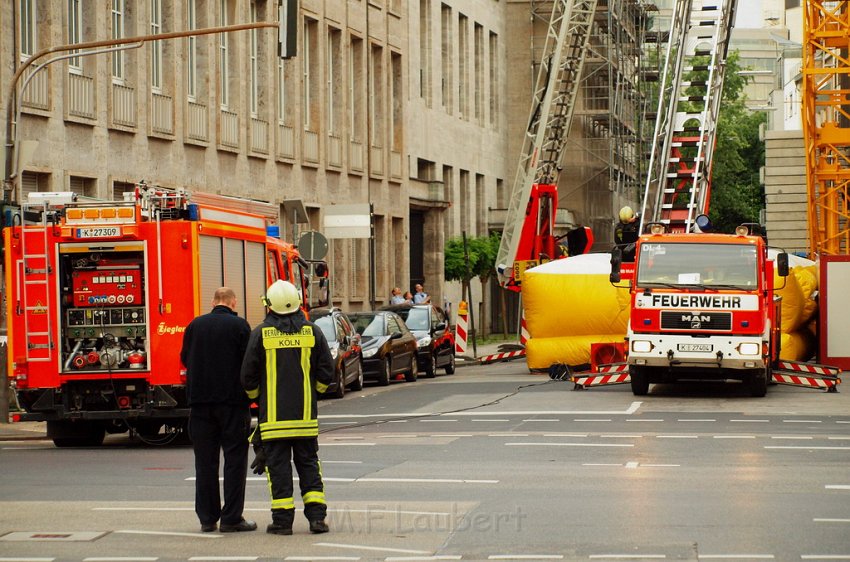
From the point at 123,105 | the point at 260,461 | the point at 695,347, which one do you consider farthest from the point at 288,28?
the point at 123,105

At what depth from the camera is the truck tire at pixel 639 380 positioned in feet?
87.3

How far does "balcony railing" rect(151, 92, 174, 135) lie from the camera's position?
3753 cm

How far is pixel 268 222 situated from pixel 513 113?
50590 millimetres

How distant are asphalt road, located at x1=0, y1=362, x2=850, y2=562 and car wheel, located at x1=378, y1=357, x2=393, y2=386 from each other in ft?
A: 27.0

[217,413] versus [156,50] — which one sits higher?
[156,50]

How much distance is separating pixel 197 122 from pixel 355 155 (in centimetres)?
1199

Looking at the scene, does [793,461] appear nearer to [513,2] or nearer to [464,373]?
[464,373]

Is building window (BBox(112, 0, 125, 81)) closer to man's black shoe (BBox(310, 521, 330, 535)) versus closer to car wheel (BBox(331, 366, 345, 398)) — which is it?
car wheel (BBox(331, 366, 345, 398))

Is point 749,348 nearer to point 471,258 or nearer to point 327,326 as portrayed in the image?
point 327,326

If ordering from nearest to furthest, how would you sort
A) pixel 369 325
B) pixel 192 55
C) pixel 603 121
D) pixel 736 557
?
1. pixel 736 557
2. pixel 369 325
3. pixel 192 55
4. pixel 603 121

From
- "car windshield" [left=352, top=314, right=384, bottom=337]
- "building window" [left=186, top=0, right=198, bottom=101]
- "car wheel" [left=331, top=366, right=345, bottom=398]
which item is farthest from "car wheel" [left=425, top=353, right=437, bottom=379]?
"building window" [left=186, top=0, right=198, bottom=101]

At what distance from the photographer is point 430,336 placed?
36.8 meters

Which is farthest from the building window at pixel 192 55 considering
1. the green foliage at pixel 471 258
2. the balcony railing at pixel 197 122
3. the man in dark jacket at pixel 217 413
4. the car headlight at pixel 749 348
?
the man in dark jacket at pixel 217 413

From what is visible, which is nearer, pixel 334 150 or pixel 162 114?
pixel 162 114
